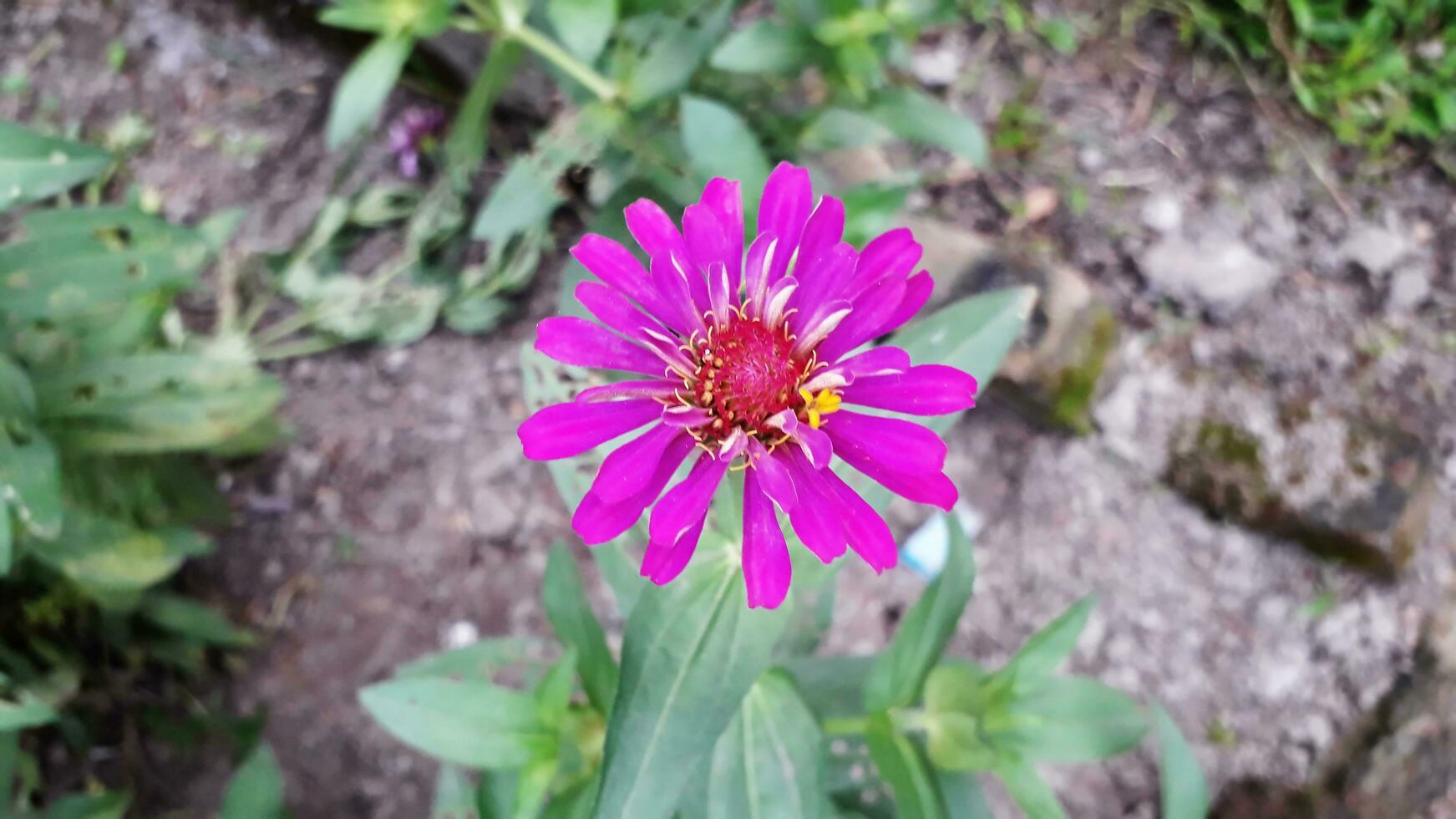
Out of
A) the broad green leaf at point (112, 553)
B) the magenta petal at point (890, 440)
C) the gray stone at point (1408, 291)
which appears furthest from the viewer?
the gray stone at point (1408, 291)

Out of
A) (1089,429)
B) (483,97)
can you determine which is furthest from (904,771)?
(483,97)

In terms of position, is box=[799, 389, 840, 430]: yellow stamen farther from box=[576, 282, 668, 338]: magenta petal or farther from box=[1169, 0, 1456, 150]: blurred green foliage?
box=[1169, 0, 1456, 150]: blurred green foliage

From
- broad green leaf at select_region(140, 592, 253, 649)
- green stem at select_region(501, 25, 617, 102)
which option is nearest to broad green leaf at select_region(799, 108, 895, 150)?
green stem at select_region(501, 25, 617, 102)

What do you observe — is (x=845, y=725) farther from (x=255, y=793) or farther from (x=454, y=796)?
(x=255, y=793)

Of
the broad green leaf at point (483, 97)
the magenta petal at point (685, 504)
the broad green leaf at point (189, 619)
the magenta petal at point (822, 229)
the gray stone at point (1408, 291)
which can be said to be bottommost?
the broad green leaf at point (189, 619)

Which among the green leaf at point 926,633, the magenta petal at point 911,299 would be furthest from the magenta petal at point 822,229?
the green leaf at point 926,633

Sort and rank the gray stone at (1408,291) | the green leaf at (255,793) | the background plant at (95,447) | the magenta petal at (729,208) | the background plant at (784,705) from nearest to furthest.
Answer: the magenta petal at (729,208), the background plant at (784,705), the background plant at (95,447), the green leaf at (255,793), the gray stone at (1408,291)

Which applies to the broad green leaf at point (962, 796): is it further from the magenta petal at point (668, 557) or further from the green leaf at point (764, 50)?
the green leaf at point (764, 50)
